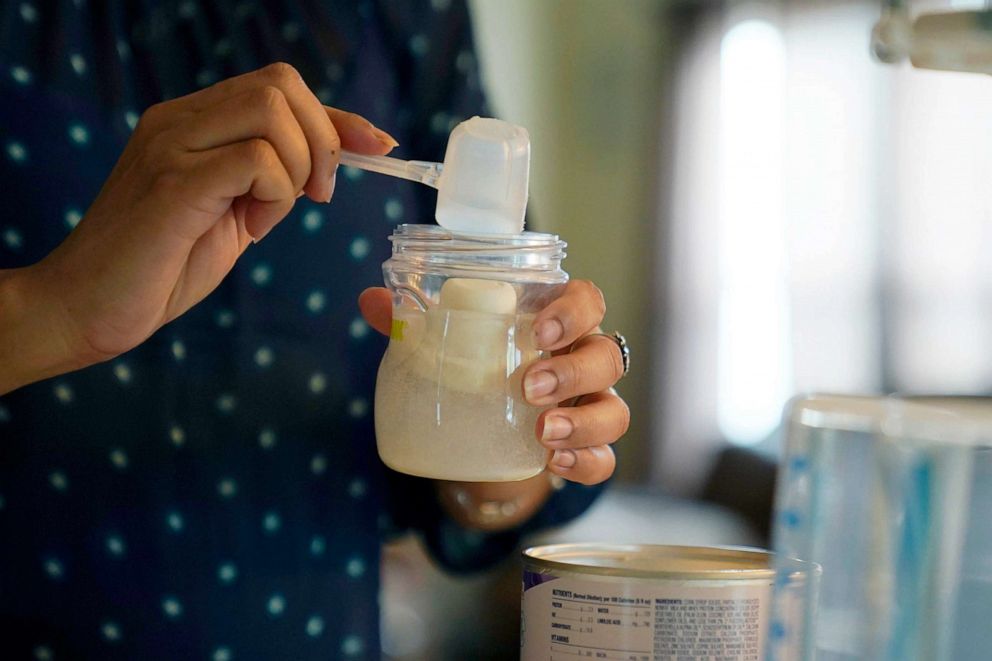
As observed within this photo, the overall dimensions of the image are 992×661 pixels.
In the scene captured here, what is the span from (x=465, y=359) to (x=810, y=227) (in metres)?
3.25

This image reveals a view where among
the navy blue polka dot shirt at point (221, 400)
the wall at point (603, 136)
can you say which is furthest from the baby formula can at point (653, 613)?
the wall at point (603, 136)

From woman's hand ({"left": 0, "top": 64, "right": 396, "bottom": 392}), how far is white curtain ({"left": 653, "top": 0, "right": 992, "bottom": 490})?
111 inches

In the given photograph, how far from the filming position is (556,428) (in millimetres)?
673

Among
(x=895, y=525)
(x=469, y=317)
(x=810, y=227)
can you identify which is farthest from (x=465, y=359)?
(x=810, y=227)

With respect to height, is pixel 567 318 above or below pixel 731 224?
below

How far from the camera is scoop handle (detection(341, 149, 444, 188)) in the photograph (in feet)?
2.18

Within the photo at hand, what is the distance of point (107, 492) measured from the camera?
88 cm

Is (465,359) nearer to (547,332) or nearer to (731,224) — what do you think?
(547,332)

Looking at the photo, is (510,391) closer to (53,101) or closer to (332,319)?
(332,319)

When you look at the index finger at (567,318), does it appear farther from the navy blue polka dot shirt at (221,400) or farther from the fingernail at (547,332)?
the navy blue polka dot shirt at (221,400)

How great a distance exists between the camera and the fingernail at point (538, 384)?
25.9 inches

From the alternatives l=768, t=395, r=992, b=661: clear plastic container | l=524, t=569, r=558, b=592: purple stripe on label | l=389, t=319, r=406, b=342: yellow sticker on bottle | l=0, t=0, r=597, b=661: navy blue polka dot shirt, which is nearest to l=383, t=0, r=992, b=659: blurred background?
l=0, t=0, r=597, b=661: navy blue polka dot shirt

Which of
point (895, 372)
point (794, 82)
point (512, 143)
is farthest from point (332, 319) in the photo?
point (794, 82)

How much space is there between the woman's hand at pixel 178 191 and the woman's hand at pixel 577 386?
159mm
